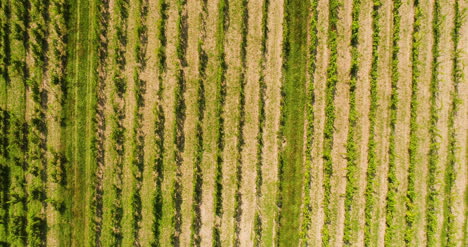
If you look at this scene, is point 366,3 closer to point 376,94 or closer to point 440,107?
point 376,94

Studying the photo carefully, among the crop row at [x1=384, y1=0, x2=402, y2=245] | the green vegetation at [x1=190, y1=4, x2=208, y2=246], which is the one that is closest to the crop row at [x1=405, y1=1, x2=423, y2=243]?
the crop row at [x1=384, y1=0, x2=402, y2=245]

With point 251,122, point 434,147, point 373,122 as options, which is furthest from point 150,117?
point 434,147

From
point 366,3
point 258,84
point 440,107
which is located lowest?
point 440,107

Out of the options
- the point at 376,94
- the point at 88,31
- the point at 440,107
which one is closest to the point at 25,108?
the point at 88,31

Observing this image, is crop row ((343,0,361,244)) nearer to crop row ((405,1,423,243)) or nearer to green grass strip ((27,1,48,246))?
crop row ((405,1,423,243))

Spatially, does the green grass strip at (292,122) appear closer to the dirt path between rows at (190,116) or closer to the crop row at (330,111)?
the crop row at (330,111)
